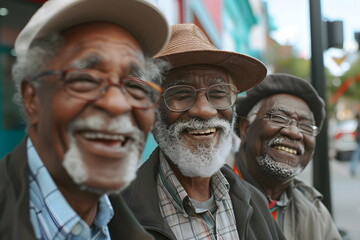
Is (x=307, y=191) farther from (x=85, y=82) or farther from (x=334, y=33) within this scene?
(x=334, y=33)

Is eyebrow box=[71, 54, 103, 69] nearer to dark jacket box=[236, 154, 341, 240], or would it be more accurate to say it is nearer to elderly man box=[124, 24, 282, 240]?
elderly man box=[124, 24, 282, 240]

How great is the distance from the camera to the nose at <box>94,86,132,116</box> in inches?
51.9

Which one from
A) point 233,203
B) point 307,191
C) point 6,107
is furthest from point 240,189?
point 6,107

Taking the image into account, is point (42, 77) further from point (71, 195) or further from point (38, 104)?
point (71, 195)

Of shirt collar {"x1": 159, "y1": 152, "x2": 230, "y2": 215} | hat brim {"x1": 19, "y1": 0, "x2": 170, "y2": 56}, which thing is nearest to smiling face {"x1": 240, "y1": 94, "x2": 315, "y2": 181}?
shirt collar {"x1": 159, "y1": 152, "x2": 230, "y2": 215}

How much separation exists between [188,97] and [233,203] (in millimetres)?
612

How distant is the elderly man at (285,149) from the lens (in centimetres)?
273

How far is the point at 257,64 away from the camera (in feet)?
7.84

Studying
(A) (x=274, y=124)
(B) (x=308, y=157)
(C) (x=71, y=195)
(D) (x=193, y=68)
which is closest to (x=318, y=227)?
(B) (x=308, y=157)

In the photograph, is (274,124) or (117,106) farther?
(274,124)

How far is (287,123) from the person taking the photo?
9.09 ft

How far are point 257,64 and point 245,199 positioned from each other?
0.75 m

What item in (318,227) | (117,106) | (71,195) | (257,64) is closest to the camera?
(117,106)

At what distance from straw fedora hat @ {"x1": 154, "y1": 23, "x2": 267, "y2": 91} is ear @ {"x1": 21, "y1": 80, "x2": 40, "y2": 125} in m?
0.77
